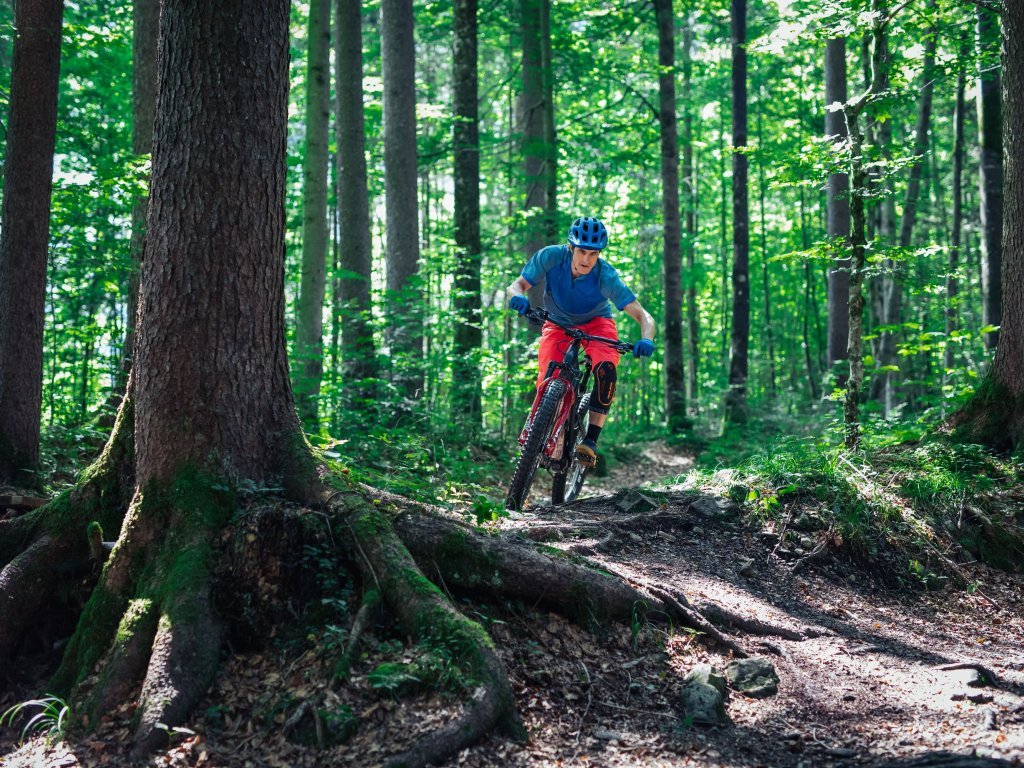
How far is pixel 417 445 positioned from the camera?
880 centimetres

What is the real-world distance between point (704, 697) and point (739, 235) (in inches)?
625

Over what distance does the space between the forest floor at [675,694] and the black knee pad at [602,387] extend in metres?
1.79

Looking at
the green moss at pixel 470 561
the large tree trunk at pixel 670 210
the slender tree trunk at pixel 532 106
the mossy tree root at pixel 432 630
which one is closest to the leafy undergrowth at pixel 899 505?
the green moss at pixel 470 561

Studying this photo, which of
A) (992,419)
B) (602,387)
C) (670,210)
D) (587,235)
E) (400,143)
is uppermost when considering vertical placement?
(400,143)

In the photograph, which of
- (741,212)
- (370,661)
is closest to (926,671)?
(370,661)

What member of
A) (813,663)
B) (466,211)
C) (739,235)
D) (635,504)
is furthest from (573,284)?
(739,235)

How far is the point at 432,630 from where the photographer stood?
3.62 meters

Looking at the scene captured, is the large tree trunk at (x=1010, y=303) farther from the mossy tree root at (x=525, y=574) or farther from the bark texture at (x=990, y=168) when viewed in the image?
the mossy tree root at (x=525, y=574)

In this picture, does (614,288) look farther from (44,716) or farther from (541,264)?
(44,716)

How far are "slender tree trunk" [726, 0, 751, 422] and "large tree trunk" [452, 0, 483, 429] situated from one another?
282 inches

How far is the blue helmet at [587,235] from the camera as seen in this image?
21.8 feet

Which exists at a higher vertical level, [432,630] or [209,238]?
[209,238]

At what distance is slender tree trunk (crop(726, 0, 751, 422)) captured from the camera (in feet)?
58.1

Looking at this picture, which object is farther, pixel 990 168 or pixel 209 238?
pixel 990 168
